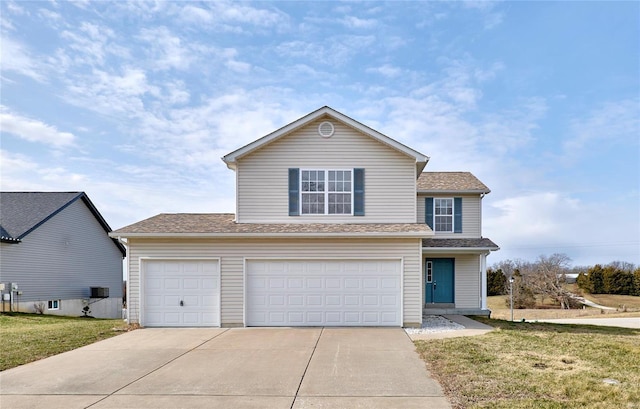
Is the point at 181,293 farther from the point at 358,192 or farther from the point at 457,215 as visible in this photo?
the point at 457,215

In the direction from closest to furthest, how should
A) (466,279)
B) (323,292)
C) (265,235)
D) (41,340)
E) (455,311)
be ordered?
(41,340) < (265,235) < (323,292) < (455,311) < (466,279)

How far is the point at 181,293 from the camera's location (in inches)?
539

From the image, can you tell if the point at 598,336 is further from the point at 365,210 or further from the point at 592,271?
the point at 592,271

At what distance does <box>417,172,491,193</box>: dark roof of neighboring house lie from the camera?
18.1 meters

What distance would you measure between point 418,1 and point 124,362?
12.8m

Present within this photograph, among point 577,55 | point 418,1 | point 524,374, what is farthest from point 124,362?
point 577,55

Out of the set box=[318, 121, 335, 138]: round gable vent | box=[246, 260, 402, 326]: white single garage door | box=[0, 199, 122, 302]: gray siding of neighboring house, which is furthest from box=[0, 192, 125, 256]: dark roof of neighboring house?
box=[318, 121, 335, 138]: round gable vent

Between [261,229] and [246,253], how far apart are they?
0.87m

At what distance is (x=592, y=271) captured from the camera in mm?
41562

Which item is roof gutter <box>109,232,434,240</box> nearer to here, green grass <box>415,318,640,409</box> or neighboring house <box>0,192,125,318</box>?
green grass <box>415,318,640,409</box>

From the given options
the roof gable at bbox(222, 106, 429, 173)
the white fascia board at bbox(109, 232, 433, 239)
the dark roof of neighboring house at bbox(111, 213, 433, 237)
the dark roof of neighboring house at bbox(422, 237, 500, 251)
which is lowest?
the dark roof of neighboring house at bbox(422, 237, 500, 251)

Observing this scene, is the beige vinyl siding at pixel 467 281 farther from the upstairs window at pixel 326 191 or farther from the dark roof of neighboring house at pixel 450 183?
the upstairs window at pixel 326 191

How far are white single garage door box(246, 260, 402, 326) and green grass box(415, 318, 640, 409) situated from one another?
2831 millimetres

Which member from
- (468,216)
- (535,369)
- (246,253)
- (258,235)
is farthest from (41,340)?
(468,216)
